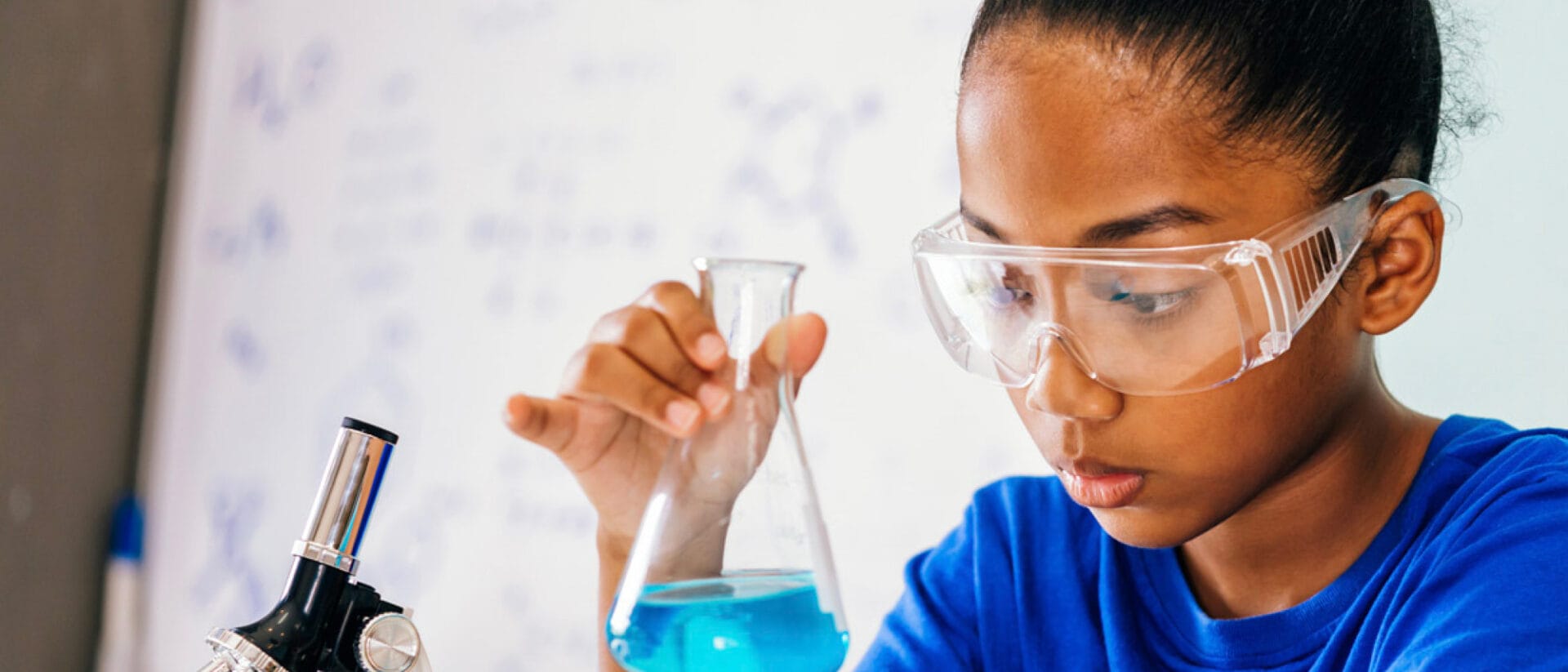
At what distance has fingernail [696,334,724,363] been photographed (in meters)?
0.84

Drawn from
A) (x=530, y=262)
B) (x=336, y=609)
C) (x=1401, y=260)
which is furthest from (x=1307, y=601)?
(x=530, y=262)

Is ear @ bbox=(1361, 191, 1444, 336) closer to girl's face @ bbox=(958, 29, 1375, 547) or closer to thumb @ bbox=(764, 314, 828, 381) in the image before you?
girl's face @ bbox=(958, 29, 1375, 547)

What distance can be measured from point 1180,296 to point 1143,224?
6 centimetres

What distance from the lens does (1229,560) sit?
118cm

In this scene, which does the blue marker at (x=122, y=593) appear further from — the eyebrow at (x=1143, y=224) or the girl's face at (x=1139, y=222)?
the eyebrow at (x=1143, y=224)

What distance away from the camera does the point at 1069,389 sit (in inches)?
37.5

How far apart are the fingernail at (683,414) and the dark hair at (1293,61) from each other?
409 millimetres

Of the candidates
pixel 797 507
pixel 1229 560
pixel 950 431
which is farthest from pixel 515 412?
pixel 950 431

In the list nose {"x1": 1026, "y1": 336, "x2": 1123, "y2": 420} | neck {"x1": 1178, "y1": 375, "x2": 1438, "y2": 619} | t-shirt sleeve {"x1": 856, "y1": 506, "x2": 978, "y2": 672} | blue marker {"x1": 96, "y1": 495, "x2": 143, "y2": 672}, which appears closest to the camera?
nose {"x1": 1026, "y1": 336, "x2": 1123, "y2": 420}

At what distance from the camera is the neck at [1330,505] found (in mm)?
1092

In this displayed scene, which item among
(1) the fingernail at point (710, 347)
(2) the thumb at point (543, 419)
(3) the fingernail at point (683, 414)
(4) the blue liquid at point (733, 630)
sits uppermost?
(1) the fingernail at point (710, 347)

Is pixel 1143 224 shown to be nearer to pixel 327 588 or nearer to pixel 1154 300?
pixel 1154 300

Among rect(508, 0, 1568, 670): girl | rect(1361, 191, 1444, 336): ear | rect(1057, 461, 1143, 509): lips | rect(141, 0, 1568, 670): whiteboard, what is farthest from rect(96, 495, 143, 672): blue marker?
rect(1361, 191, 1444, 336): ear

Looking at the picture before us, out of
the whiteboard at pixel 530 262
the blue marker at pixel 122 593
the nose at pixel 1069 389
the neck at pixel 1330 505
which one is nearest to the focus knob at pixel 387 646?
the nose at pixel 1069 389
